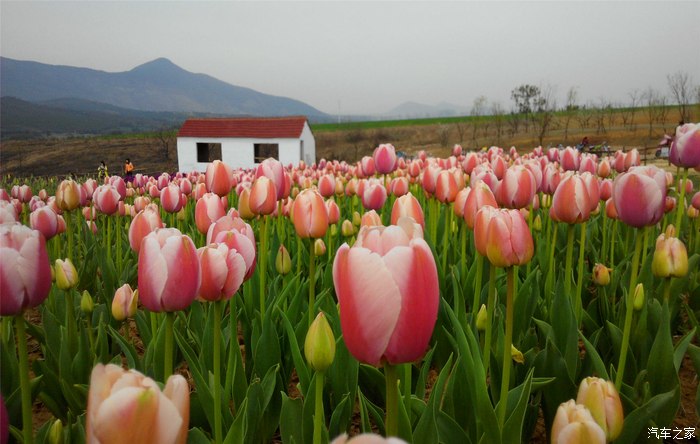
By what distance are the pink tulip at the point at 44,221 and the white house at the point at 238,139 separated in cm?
3002

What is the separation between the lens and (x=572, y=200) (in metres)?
2.35

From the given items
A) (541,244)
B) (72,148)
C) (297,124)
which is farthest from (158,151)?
(541,244)

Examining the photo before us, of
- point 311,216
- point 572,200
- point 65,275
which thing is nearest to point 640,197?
point 572,200

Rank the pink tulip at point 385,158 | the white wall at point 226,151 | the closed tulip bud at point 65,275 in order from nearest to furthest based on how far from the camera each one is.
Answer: the closed tulip bud at point 65,275
the pink tulip at point 385,158
the white wall at point 226,151

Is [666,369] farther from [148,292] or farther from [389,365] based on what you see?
[148,292]

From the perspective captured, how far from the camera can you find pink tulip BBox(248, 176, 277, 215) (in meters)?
2.65

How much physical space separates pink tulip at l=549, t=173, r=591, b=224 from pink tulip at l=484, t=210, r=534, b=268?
0.86 m

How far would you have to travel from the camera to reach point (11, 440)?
2.05 metres

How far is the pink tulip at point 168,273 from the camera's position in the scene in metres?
1.40

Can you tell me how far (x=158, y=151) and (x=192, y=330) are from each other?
65148 mm

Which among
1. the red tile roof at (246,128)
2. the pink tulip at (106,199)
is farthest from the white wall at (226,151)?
the pink tulip at (106,199)

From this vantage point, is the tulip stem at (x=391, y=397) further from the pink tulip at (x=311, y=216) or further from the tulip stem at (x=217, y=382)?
the pink tulip at (x=311, y=216)

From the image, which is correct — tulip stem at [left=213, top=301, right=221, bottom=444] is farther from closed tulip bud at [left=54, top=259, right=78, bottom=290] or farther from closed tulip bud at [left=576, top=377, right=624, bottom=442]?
closed tulip bud at [left=54, top=259, right=78, bottom=290]

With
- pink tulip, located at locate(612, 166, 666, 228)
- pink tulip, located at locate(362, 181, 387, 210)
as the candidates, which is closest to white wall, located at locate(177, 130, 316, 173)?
pink tulip, located at locate(362, 181, 387, 210)
